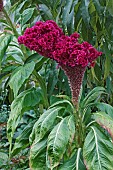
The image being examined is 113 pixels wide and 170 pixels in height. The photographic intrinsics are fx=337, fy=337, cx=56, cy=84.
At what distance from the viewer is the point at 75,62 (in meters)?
1.06

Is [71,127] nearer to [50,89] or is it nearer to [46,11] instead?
[50,89]

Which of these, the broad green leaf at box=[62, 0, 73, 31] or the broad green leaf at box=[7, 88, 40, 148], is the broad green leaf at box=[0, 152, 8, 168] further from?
the broad green leaf at box=[62, 0, 73, 31]

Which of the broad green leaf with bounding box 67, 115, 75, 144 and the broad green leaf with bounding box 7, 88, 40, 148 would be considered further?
the broad green leaf with bounding box 7, 88, 40, 148

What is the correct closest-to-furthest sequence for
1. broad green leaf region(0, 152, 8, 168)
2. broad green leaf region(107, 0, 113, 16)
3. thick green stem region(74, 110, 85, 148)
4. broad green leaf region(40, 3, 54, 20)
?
thick green stem region(74, 110, 85, 148) → broad green leaf region(107, 0, 113, 16) → broad green leaf region(40, 3, 54, 20) → broad green leaf region(0, 152, 8, 168)

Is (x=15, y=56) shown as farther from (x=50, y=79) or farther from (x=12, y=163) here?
(x=12, y=163)

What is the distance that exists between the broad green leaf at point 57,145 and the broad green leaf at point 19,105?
263mm

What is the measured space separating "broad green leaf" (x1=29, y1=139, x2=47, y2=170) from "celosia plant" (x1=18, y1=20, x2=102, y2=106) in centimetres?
21

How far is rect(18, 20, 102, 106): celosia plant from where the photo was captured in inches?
41.9

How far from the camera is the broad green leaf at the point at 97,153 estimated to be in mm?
1076

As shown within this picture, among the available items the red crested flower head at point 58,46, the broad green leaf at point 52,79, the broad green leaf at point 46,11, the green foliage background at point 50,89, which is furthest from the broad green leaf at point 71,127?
the broad green leaf at point 46,11

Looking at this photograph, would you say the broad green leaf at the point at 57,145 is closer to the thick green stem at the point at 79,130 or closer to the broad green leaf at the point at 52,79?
the thick green stem at the point at 79,130

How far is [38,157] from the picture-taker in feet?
3.84

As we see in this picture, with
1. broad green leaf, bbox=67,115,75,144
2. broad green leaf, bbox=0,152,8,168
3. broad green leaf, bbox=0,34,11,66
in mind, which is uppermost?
broad green leaf, bbox=0,34,11,66

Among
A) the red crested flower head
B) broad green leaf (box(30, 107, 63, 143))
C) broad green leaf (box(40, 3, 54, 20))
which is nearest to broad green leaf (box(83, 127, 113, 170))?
broad green leaf (box(30, 107, 63, 143))
